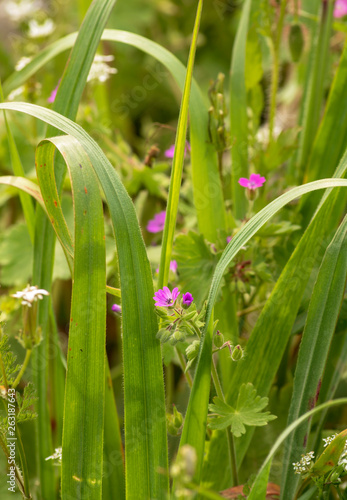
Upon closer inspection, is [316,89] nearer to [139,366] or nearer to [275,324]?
[275,324]

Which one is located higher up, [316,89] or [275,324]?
[316,89]

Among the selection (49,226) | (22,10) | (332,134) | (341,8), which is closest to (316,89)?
(332,134)

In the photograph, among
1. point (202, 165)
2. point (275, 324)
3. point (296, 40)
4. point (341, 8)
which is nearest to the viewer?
point (275, 324)

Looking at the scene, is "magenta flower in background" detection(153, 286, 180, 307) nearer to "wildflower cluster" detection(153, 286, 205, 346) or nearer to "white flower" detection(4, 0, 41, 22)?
"wildflower cluster" detection(153, 286, 205, 346)

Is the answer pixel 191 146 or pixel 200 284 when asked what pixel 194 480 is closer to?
pixel 200 284

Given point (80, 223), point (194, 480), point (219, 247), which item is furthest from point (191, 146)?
point (194, 480)

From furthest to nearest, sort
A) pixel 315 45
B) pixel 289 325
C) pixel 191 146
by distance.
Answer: pixel 315 45 → pixel 191 146 → pixel 289 325

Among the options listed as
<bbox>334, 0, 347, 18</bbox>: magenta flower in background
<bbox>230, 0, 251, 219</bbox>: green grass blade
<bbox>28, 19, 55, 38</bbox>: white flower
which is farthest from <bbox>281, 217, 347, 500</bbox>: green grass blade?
<bbox>28, 19, 55, 38</bbox>: white flower
